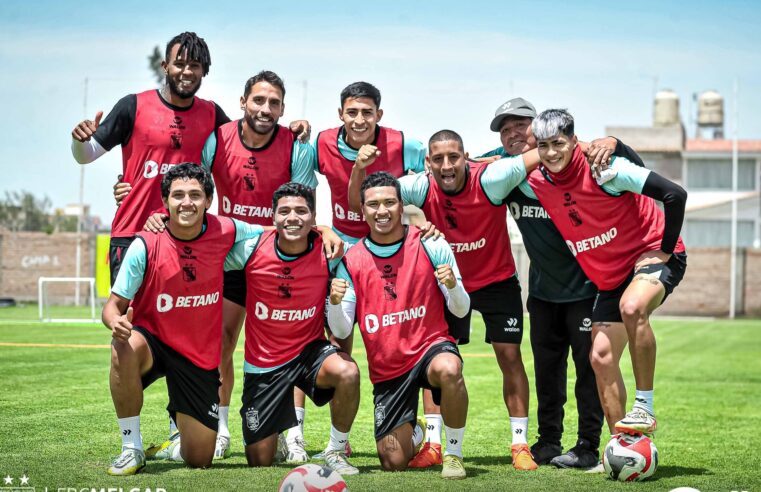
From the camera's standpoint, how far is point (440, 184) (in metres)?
7.59

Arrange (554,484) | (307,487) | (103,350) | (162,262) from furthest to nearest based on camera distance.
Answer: (103,350)
(162,262)
(554,484)
(307,487)

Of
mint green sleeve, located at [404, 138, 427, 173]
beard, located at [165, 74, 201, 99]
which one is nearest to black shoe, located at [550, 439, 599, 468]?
mint green sleeve, located at [404, 138, 427, 173]

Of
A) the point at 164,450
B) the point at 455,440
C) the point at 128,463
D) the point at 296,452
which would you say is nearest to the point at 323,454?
the point at 296,452

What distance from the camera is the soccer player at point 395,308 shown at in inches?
281

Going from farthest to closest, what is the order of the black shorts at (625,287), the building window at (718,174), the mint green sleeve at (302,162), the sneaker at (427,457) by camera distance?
the building window at (718,174) → the mint green sleeve at (302,162) → the sneaker at (427,457) → the black shorts at (625,287)

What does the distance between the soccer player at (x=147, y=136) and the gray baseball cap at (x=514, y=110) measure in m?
2.44

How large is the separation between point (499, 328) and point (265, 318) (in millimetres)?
1884

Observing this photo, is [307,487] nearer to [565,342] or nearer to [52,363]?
[565,342]

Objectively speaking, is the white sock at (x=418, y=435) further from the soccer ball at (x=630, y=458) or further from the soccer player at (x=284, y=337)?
the soccer ball at (x=630, y=458)

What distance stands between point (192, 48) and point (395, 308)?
2567mm

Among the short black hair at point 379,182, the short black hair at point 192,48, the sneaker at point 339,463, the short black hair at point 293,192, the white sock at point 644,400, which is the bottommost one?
the sneaker at point 339,463

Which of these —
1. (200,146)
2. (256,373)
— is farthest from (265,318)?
(200,146)

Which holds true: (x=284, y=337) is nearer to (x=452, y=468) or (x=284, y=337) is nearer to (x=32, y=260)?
(x=452, y=468)

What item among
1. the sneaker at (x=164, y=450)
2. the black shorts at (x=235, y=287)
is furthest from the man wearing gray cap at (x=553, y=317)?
the sneaker at (x=164, y=450)
